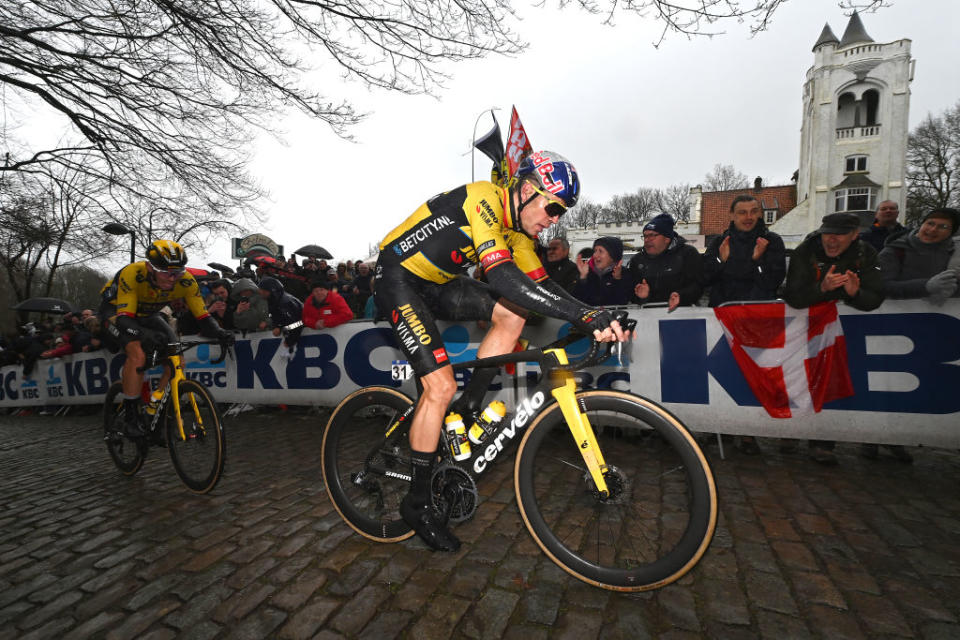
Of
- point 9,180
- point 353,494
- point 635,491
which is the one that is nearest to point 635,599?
point 635,491

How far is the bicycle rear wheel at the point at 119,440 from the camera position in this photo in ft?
14.3

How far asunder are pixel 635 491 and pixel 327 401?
455 cm

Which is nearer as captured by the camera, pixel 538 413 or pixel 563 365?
pixel 563 365

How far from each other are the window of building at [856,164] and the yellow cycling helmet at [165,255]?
4657cm

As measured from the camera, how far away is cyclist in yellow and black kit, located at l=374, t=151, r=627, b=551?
2.33 m

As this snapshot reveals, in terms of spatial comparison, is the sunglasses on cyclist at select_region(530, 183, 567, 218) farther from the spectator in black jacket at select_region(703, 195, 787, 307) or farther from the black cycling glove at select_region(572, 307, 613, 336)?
the spectator in black jacket at select_region(703, 195, 787, 307)

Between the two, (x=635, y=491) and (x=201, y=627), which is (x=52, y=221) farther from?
(x=635, y=491)

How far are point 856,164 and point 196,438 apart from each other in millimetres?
47316

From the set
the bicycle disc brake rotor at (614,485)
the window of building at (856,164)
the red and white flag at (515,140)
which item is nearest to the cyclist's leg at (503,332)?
the bicycle disc brake rotor at (614,485)

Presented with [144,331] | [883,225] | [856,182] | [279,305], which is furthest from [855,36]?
[144,331]

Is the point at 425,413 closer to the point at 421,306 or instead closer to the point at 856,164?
the point at 421,306

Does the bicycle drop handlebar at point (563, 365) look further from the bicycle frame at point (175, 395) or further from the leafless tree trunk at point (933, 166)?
the leafless tree trunk at point (933, 166)

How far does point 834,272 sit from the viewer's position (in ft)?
13.0

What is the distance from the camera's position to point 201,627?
210 centimetres
